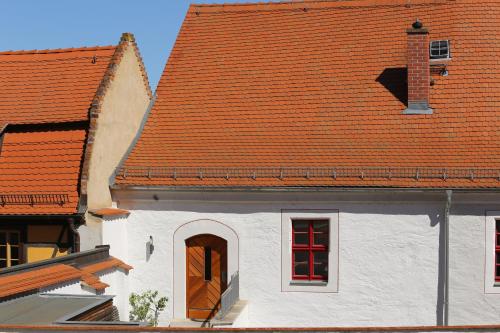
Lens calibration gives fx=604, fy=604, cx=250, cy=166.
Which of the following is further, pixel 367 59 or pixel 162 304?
pixel 367 59

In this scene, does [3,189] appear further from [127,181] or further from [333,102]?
[333,102]

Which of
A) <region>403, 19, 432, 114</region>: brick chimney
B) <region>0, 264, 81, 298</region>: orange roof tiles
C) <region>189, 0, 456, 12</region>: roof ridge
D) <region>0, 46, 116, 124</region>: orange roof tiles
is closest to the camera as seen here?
<region>0, 264, 81, 298</region>: orange roof tiles

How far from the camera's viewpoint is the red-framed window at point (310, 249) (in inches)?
514

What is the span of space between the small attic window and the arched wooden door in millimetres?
6918

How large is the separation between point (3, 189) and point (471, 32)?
38.7 ft

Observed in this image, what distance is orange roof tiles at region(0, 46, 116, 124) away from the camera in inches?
556

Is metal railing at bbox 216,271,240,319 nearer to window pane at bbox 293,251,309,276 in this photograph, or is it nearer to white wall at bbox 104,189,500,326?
white wall at bbox 104,189,500,326

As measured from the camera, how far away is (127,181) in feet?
44.8

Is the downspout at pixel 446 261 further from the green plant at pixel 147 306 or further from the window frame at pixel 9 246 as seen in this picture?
the window frame at pixel 9 246

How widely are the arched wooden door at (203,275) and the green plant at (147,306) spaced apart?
650 millimetres

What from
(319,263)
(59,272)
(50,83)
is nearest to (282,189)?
(319,263)

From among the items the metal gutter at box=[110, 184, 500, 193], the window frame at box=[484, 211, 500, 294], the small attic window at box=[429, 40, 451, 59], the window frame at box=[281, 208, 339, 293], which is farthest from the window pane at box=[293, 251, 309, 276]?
the small attic window at box=[429, 40, 451, 59]

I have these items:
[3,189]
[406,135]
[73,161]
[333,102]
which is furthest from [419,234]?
[3,189]

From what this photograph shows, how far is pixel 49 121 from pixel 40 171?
1.22 m
